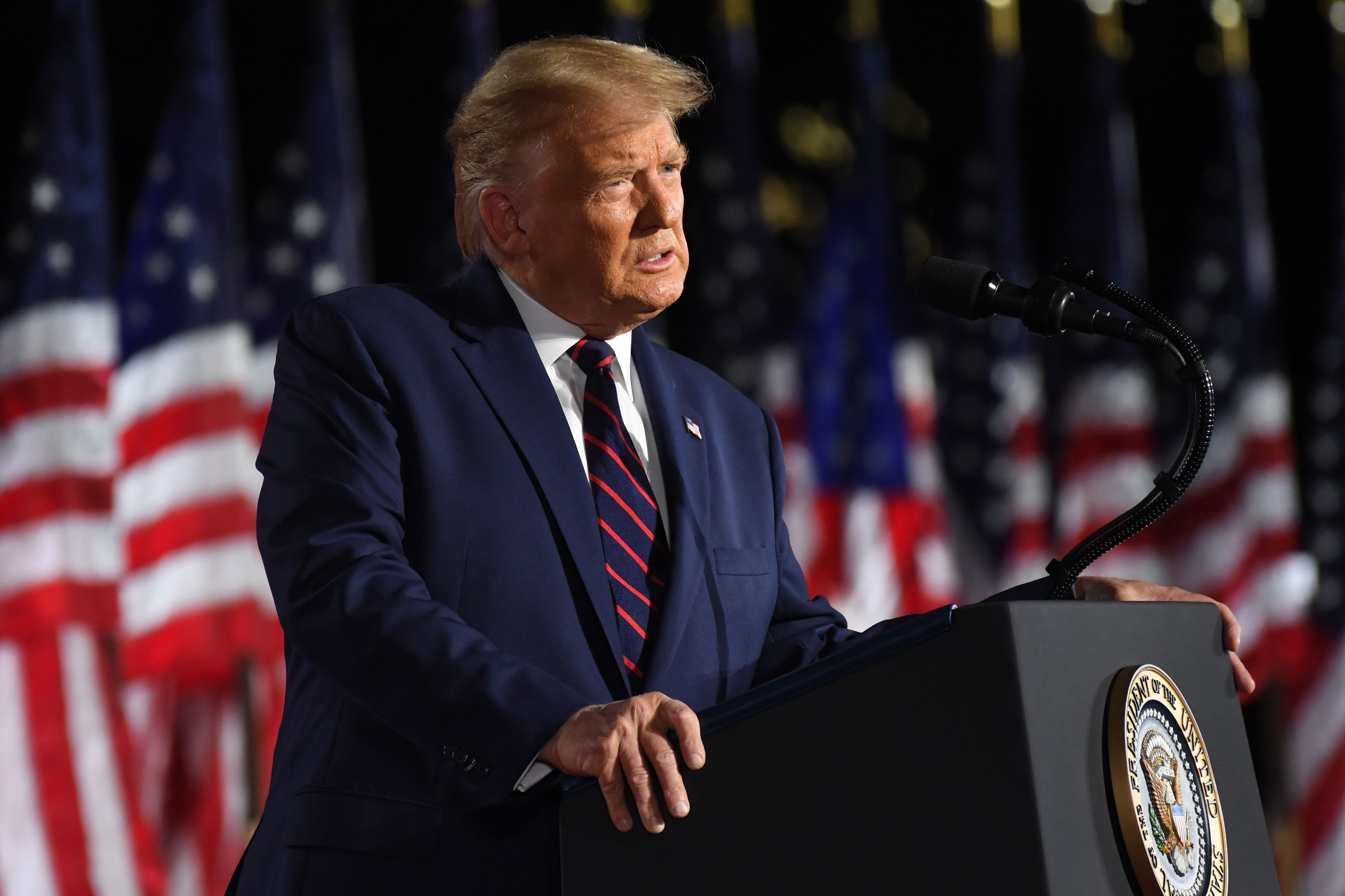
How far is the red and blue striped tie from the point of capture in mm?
1405

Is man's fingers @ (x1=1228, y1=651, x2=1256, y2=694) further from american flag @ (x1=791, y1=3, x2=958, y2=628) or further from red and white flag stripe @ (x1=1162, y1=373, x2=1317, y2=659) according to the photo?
red and white flag stripe @ (x1=1162, y1=373, x2=1317, y2=659)

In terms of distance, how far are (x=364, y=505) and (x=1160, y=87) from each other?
5887 mm

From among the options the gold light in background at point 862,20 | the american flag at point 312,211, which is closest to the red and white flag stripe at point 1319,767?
the gold light in background at point 862,20

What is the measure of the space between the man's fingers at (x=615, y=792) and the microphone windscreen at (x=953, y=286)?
0.59m

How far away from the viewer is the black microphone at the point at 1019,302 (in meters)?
1.28

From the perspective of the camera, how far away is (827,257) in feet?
17.7

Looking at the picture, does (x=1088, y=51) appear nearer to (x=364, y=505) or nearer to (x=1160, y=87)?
(x=1160, y=87)

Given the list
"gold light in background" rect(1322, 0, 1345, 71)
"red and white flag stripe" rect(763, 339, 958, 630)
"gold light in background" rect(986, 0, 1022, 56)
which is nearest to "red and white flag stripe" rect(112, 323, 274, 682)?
"red and white flag stripe" rect(763, 339, 958, 630)

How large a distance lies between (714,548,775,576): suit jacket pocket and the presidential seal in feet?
1.77

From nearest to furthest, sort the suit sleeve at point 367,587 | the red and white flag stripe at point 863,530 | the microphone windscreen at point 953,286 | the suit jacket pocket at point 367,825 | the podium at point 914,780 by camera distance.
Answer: the podium at point 914,780, the suit sleeve at point 367,587, the suit jacket pocket at point 367,825, the microphone windscreen at point 953,286, the red and white flag stripe at point 863,530

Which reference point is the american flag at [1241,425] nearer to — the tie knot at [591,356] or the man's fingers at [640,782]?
the tie knot at [591,356]

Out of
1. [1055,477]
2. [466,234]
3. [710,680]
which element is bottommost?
[1055,477]

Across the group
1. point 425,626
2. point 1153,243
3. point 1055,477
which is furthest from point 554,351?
point 1153,243

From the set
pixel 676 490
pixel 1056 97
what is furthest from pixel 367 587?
pixel 1056 97
